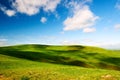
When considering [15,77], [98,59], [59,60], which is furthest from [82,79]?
[98,59]

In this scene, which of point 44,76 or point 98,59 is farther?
point 98,59

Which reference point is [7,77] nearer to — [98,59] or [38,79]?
[38,79]

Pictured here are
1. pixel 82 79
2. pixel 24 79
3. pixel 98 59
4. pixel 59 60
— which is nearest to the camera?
pixel 82 79

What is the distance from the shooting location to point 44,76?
31.8m

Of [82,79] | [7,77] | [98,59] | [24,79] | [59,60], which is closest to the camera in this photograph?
[82,79]

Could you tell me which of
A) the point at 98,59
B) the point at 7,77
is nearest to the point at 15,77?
the point at 7,77

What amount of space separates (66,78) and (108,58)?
176ft

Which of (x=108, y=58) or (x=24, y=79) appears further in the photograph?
(x=108, y=58)

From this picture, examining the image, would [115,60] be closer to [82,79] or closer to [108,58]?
[108,58]

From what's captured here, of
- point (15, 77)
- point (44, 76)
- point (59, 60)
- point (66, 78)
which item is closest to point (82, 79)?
point (66, 78)

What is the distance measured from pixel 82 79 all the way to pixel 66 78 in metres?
2.56

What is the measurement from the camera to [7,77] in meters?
33.3

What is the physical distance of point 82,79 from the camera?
28.8m

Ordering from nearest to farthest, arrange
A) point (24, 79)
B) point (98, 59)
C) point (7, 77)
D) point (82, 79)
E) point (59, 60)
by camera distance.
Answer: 1. point (82, 79)
2. point (24, 79)
3. point (7, 77)
4. point (59, 60)
5. point (98, 59)
